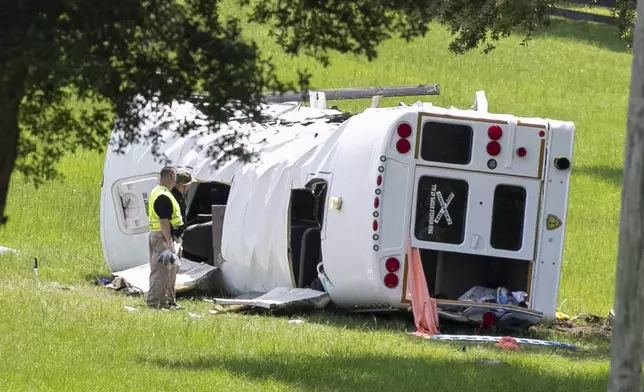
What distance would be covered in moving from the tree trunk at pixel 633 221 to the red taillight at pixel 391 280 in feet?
24.5

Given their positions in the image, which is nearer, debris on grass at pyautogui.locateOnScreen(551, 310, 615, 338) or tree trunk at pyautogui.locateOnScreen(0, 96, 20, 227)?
tree trunk at pyautogui.locateOnScreen(0, 96, 20, 227)

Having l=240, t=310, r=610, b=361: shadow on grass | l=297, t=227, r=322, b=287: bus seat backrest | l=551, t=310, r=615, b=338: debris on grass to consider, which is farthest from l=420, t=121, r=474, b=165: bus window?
l=551, t=310, r=615, b=338: debris on grass

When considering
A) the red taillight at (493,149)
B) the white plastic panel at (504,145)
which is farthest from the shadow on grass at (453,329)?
the red taillight at (493,149)

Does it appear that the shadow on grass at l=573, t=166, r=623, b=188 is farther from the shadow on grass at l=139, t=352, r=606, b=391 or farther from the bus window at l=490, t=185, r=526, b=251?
the shadow on grass at l=139, t=352, r=606, b=391

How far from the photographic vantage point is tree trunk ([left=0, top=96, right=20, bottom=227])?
22.2 ft

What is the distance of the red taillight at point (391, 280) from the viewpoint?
14.1 meters

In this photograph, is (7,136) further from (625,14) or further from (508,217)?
(625,14)

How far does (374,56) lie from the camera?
767 centimetres

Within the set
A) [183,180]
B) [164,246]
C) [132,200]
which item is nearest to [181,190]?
[183,180]

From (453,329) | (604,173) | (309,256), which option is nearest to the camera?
(453,329)

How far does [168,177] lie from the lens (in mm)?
15312

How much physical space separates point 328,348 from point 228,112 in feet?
17.7

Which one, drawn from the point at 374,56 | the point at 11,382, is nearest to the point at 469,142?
the point at 11,382

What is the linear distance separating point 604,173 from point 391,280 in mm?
20609
